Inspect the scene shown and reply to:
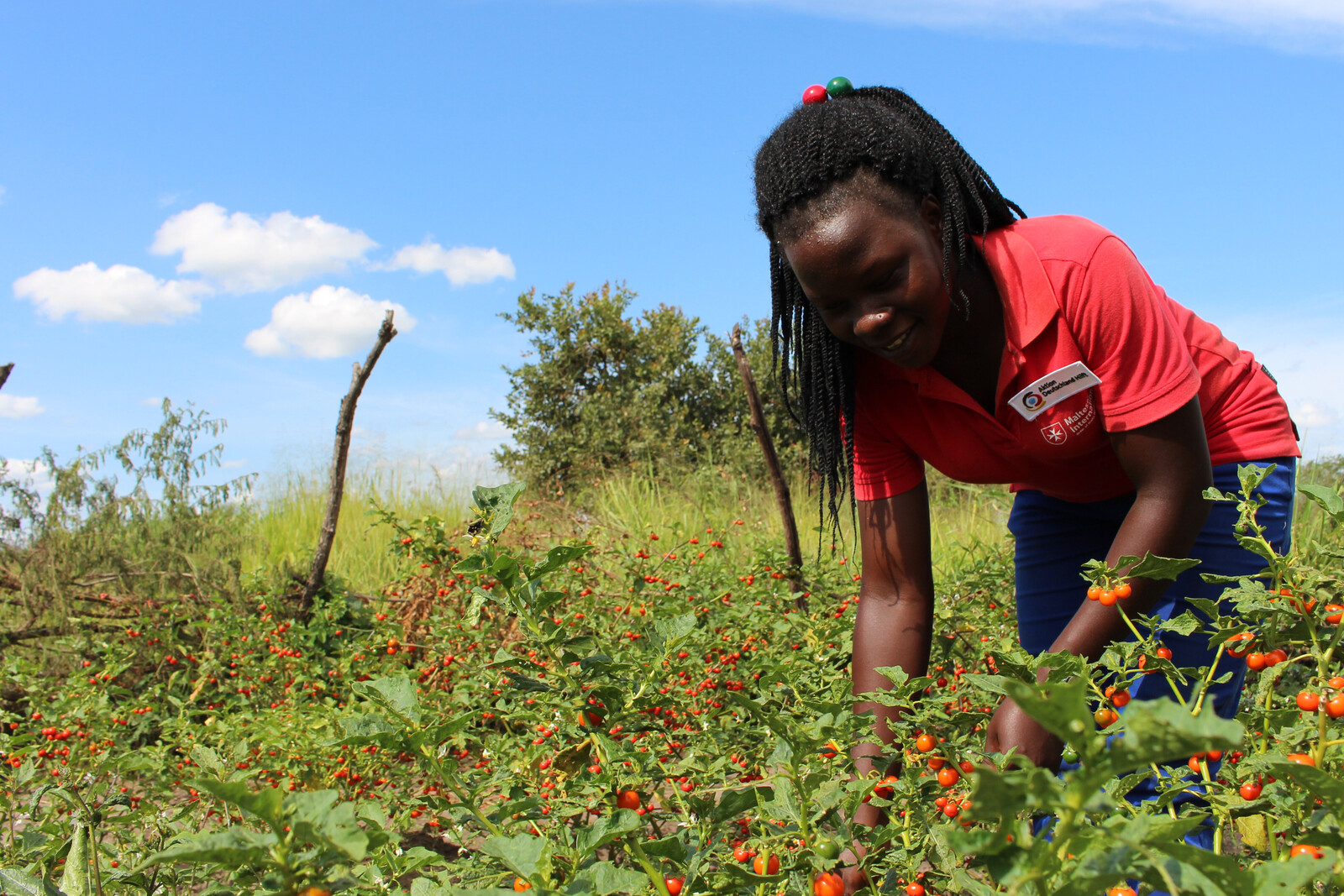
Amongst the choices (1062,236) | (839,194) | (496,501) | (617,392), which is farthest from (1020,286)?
(617,392)

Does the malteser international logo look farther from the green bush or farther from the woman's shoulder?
the green bush

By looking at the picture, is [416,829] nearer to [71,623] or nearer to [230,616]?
[230,616]

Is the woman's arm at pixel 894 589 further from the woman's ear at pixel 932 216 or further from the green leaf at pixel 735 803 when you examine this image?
the green leaf at pixel 735 803

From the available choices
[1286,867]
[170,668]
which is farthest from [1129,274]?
[170,668]

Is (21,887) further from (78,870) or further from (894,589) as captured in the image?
(894,589)

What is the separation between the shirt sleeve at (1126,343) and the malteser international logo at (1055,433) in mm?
88

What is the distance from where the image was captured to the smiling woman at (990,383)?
158 centimetres

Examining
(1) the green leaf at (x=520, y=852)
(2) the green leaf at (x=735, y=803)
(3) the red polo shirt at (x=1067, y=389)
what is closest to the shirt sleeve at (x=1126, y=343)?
(3) the red polo shirt at (x=1067, y=389)

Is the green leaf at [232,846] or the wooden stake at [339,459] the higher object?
the wooden stake at [339,459]

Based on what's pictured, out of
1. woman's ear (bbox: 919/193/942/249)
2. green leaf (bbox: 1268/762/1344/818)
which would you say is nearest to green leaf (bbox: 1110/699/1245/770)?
green leaf (bbox: 1268/762/1344/818)

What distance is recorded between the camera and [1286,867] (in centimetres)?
56

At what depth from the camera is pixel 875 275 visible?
1559 millimetres

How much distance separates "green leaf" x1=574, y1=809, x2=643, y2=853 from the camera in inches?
35.8

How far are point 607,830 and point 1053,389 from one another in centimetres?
122
